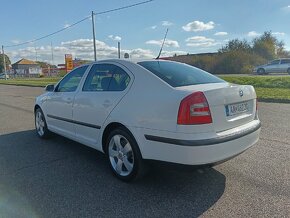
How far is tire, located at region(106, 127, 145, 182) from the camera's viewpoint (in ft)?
11.6

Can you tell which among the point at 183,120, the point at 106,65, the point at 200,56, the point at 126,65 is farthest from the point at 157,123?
the point at 200,56

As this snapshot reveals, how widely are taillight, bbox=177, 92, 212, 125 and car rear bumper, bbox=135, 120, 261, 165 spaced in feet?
0.52

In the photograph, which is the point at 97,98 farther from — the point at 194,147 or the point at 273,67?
the point at 273,67

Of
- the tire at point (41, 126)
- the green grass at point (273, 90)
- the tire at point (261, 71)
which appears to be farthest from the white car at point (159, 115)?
the tire at point (261, 71)

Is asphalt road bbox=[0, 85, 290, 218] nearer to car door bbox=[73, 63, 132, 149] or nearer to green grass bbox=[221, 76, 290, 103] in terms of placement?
car door bbox=[73, 63, 132, 149]

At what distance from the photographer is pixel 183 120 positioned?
3.03 metres

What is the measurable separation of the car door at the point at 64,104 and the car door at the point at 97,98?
0.24m

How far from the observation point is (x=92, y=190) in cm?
348

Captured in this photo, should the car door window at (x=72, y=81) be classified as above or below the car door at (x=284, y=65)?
below

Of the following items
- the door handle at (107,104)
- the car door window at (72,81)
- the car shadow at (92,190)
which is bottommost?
the car shadow at (92,190)

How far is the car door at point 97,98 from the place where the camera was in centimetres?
384

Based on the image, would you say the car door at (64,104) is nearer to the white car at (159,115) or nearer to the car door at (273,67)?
the white car at (159,115)

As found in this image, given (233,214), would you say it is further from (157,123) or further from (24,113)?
(24,113)

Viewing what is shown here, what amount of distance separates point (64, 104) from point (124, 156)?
181 centimetres
